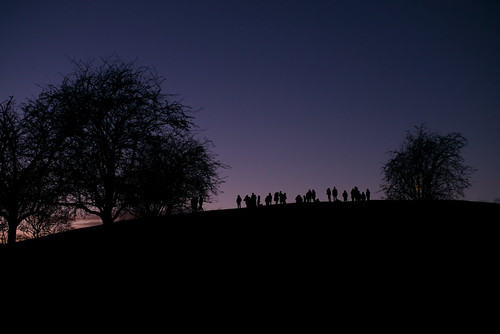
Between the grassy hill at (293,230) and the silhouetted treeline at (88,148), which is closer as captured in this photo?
the grassy hill at (293,230)

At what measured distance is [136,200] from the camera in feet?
52.1

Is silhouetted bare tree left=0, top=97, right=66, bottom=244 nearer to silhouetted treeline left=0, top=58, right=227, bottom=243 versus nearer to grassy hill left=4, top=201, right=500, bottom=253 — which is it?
silhouetted treeline left=0, top=58, right=227, bottom=243

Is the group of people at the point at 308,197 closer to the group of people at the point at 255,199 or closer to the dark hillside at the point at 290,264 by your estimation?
the group of people at the point at 255,199

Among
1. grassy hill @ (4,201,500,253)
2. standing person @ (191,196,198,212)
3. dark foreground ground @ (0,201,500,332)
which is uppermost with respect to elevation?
standing person @ (191,196,198,212)

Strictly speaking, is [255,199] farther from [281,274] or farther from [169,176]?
[281,274]

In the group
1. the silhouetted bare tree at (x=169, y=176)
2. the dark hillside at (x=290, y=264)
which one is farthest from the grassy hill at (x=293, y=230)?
the silhouetted bare tree at (x=169, y=176)

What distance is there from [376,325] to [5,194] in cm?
1968

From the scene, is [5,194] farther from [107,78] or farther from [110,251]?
[110,251]

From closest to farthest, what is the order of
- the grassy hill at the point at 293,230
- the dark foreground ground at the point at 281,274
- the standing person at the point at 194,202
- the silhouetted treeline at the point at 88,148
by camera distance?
the dark foreground ground at the point at 281,274
the grassy hill at the point at 293,230
the silhouetted treeline at the point at 88,148
the standing person at the point at 194,202

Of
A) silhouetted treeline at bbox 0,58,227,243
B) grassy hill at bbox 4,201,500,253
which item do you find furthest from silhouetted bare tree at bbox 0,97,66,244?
grassy hill at bbox 4,201,500,253

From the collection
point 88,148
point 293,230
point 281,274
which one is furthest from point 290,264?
point 88,148

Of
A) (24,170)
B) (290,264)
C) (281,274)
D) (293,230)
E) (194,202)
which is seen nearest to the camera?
(281,274)

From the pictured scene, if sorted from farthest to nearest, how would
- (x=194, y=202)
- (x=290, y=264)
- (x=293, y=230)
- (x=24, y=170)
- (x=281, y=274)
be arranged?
(x=194, y=202), (x=24, y=170), (x=293, y=230), (x=290, y=264), (x=281, y=274)

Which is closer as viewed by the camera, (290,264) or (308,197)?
(290,264)
